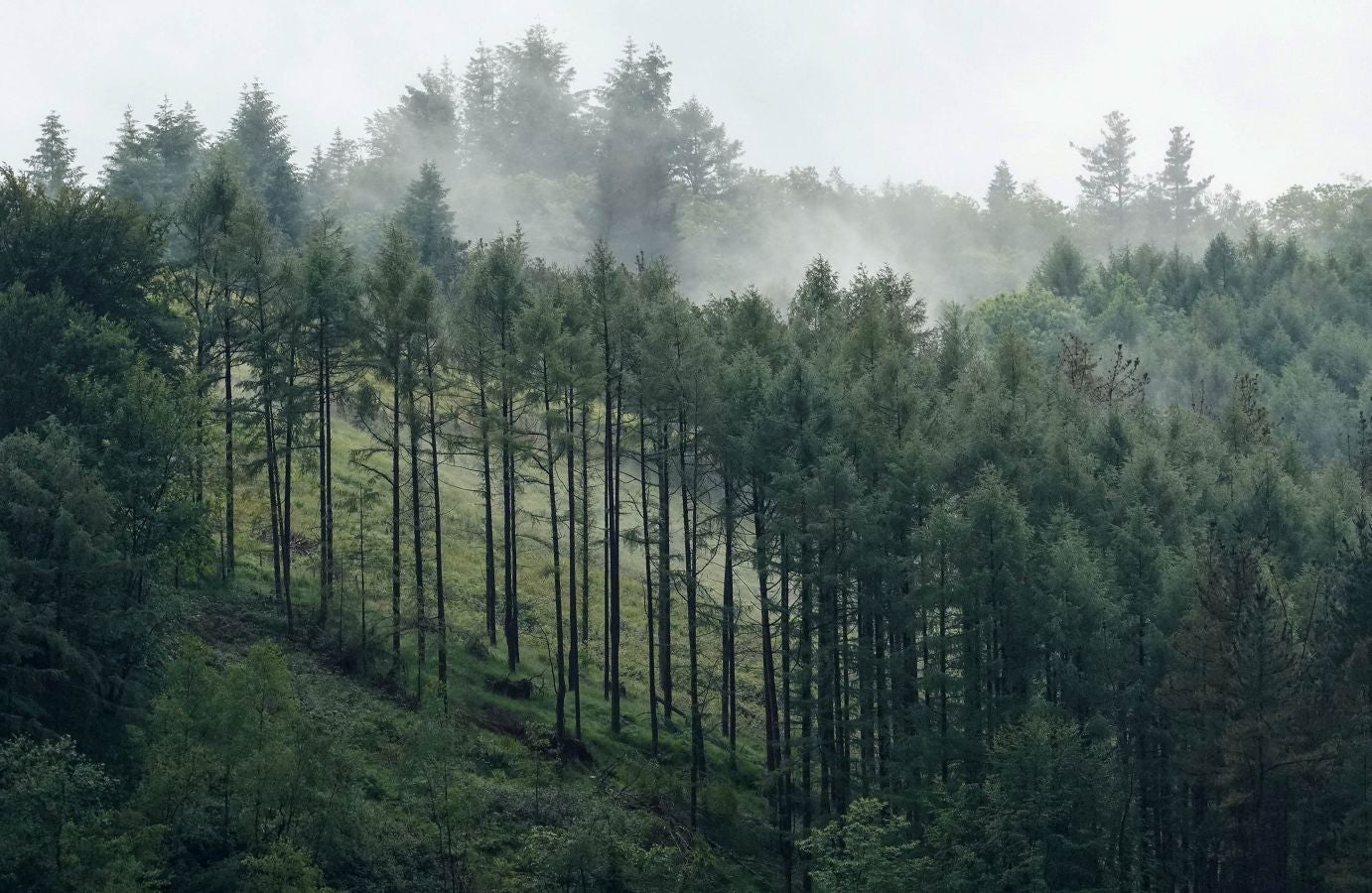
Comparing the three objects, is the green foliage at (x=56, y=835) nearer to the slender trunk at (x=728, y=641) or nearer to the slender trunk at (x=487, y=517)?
the slender trunk at (x=487, y=517)

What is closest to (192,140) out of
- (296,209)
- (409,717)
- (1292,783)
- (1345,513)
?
(296,209)

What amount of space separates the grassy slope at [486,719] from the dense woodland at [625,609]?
0.52ft

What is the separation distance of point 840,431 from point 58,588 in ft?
70.3

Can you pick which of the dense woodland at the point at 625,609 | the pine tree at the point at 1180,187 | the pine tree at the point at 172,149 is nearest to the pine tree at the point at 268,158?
the pine tree at the point at 172,149

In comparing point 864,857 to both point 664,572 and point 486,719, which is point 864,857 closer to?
point 664,572

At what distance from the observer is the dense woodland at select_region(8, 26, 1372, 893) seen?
3503cm

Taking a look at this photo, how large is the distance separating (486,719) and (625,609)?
52.6ft

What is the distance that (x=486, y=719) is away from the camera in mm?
44500

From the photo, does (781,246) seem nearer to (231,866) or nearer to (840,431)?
(840,431)

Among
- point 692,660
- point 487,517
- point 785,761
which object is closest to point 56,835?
point 692,660

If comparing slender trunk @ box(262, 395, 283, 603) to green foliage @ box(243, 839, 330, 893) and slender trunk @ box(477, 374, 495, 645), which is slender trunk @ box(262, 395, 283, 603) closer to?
slender trunk @ box(477, 374, 495, 645)

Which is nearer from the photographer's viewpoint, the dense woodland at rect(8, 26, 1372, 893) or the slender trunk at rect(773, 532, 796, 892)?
the dense woodland at rect(8, 26, 1372, 893)

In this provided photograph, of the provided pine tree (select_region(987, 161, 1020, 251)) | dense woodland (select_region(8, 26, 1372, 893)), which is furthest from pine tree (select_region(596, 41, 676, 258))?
dense woodland (select_region(8, 26, 1372, 893))

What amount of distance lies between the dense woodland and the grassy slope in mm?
158
